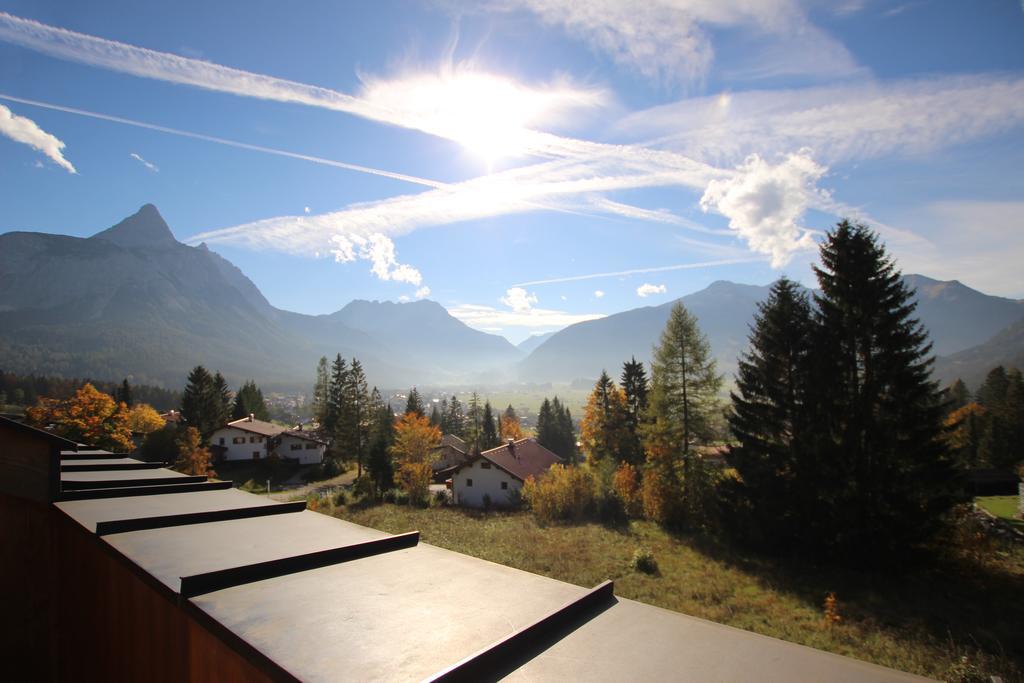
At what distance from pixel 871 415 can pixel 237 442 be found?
226ft

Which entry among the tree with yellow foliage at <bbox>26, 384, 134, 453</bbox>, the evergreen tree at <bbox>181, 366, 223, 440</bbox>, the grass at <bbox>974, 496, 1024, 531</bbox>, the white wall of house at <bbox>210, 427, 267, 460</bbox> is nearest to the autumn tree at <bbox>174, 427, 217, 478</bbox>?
the tree with yellow foliage at <bbox>26, 384, 134, 453</bbox>

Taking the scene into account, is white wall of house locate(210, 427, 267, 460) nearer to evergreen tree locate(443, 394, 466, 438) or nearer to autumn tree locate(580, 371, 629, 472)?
evergreen tree locate(443, 394, 466, 438)

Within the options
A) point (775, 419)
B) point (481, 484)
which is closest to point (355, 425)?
point (481, 484)

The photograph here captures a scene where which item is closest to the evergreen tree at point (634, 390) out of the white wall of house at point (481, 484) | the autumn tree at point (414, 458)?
the white wall of house at point (481, 484)

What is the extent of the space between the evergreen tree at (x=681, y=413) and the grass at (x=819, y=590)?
2784 mm

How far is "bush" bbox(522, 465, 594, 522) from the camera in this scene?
33.2m

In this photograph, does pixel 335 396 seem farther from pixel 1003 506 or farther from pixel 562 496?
pixel 1003 506

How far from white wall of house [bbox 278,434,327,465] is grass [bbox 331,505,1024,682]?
150 ft

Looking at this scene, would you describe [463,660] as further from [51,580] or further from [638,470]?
[638,470]

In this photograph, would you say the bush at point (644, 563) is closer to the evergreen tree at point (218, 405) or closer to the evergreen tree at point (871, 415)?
the evergreen tree at point (871, 415)

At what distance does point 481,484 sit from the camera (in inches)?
1668

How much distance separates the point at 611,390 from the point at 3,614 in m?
45.0

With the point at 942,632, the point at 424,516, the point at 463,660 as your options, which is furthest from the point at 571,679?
the point at 424,516

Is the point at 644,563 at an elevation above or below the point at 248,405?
below
